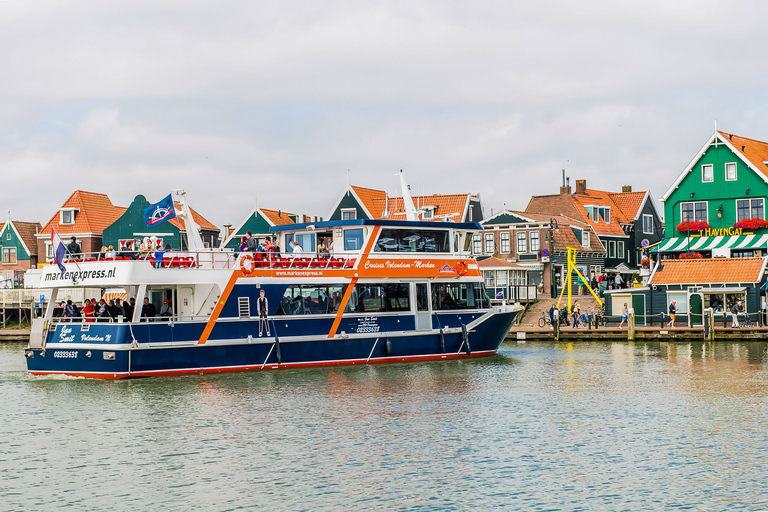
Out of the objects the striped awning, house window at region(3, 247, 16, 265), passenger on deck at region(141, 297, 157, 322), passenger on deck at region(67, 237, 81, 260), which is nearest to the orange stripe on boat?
passenger on deck at region(141, 297, 157, 322)

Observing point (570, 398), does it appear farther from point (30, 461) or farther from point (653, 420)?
point (30, 461)

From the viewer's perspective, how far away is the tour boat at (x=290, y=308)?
30.0 meters

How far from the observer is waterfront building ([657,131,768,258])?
192 feet

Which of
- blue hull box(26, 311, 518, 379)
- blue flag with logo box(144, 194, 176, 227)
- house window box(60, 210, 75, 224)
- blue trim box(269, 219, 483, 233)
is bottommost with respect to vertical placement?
blue hull box(26, 311, 518, 379)

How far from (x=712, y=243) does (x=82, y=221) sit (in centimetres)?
4858

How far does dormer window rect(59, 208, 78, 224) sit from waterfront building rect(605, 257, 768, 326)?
44.9 m

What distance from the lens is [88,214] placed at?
7631 centimetres

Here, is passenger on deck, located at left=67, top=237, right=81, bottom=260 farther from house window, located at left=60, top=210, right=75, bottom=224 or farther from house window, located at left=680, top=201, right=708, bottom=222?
house window, located at left=60, top=210, right=75, bottom=224

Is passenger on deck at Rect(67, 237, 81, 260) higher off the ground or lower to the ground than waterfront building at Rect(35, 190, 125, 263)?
lower

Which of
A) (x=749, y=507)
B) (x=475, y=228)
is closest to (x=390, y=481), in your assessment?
(x=749, y=507)

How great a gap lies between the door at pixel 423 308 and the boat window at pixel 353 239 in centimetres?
286

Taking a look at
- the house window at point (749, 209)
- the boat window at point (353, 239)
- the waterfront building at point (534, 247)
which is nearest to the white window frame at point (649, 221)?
the waterfront building at point (534, 247)

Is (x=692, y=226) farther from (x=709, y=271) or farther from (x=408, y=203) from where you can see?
(x=408, y=203)

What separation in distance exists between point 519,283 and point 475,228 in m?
30.2
